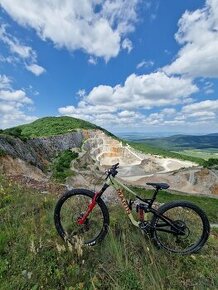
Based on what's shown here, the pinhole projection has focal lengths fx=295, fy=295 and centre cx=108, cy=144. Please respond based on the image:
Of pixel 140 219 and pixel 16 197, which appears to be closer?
pixel 140 219

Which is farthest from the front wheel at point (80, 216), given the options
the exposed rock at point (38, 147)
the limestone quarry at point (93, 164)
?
the exposed rock at point (38, 147)

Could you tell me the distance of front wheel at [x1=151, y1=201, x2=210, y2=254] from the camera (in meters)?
6.79

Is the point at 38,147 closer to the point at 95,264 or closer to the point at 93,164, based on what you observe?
the point at 93,164

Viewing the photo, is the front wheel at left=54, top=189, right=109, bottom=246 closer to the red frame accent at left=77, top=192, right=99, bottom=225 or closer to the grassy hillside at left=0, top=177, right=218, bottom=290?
the red frame accent at left=77, top=192, right=99, bottom=225

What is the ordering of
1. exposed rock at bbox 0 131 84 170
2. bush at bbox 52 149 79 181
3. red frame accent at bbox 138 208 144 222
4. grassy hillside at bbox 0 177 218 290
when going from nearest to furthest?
1. grassy hillside at bbox 0 177 218 290
2. red frame accent at bbox 138 208 144 222
3. exposed rock at bbox 0 131 84 170
4. bush at bbox 52 149 79 181

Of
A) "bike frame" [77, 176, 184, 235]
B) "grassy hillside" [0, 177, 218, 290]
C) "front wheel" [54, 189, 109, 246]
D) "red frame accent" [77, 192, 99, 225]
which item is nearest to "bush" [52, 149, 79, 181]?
"front wheel" [54, 189, 109, 246]

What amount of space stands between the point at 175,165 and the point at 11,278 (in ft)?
436

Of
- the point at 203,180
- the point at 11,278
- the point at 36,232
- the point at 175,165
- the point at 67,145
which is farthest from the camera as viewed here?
the point at 175,165

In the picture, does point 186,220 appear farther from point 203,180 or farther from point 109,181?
point 203,180

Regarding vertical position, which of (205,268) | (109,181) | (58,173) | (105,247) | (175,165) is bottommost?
(175,165)

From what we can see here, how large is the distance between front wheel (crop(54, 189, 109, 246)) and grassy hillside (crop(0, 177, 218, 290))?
0.28 meters

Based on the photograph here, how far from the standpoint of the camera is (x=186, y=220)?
7.19 m

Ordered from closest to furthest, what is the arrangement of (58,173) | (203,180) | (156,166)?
(58,173) → (203,180) → (156,166)

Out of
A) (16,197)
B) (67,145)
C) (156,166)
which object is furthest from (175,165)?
(16,197)
